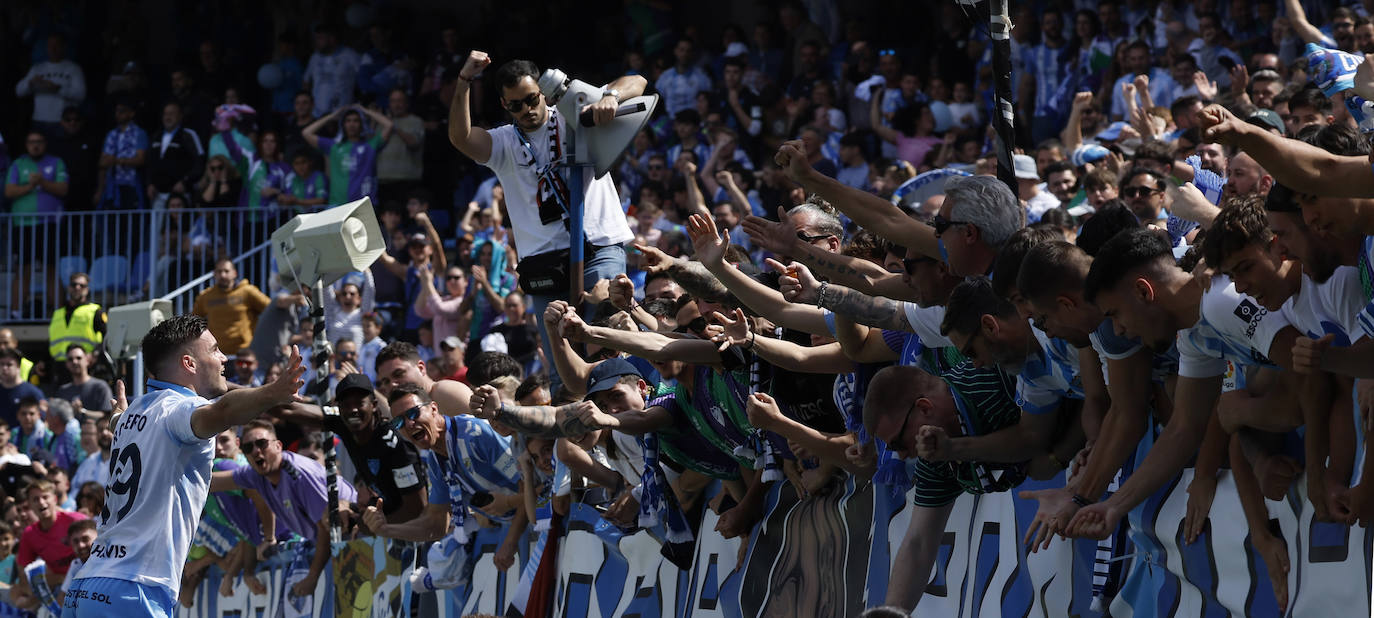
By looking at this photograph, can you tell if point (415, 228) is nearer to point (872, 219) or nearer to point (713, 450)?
point (713, 450)

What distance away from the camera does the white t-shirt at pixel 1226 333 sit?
4863 mm

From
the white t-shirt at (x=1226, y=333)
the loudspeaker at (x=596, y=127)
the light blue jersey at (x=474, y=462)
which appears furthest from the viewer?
the light blue jersey at (x=474, y=462)

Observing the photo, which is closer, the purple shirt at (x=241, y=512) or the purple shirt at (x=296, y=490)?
the purple shirt at (x=296, y=490)

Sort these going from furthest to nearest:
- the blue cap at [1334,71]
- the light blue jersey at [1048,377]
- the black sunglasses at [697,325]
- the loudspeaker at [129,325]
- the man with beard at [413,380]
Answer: the loudspeaker at [129,325]
the man with beard at [413,380]
the blue cap at [1334,71]
the black sunglasses at [697,325]
the light blue jersey at [1048,377]

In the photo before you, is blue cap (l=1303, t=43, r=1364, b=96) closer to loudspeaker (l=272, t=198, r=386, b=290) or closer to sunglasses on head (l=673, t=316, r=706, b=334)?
sunglasses on head (l=673, t=316, r=706, b=334)

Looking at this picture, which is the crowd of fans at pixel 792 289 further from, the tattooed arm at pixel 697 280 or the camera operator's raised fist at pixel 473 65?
the camera operator's raised fist at pixel 473 65

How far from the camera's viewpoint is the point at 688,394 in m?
7.95

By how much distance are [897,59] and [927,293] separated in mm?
9954

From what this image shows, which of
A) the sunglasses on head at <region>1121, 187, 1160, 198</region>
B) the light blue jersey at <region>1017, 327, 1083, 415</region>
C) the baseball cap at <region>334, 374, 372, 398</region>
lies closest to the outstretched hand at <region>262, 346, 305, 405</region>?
the light blue jersey at <region>1017, 327, 1083, 415</region>

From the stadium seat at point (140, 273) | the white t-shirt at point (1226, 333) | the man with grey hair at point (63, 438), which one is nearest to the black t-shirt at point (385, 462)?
the white t-shirt at point (1226, 333)

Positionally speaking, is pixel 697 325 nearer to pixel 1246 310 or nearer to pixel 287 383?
pixel 287 383

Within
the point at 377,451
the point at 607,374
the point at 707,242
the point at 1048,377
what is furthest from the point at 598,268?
the point at 1048,377

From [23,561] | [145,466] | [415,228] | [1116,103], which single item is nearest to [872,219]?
[145,466]

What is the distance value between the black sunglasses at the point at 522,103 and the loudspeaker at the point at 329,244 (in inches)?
54.7
